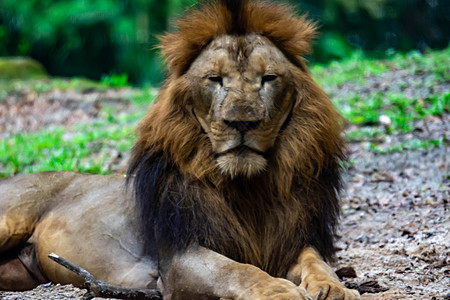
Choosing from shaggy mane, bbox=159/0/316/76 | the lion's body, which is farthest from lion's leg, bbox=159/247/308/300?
shaggy mane, bbox=159/0/316/76

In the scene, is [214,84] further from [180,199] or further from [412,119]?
[412,119]

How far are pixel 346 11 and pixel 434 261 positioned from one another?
34.5 ft

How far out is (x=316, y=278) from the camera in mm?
2875

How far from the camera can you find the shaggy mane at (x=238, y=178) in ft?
10.1

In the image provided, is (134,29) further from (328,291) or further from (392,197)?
(328,291)

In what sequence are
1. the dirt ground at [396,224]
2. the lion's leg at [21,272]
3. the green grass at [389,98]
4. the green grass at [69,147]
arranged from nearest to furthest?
1. the dirt ground at [396,224]
2. the lion's leg at [21,272]
3. the green grass at [69,147]
4. the green grass at [389,98]

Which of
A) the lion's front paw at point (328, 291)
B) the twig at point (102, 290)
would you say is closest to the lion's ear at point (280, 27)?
the lion's front paw at point (328, 291)

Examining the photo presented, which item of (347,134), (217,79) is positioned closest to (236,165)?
(217,79)

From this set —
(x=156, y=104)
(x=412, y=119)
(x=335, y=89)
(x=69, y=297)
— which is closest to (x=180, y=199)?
(x=156, y=104)

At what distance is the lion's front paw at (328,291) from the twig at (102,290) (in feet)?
2.42

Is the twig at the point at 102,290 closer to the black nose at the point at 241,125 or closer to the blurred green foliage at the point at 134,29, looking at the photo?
the black nose at the point at 241,125

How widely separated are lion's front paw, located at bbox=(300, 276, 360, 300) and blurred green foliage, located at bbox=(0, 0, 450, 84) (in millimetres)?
10396

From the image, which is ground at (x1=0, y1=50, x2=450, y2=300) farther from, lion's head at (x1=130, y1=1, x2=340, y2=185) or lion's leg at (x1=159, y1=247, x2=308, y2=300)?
lion's head at (x1=130, y1=1, x2=340, y2=185)

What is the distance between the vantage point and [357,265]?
3910mm
